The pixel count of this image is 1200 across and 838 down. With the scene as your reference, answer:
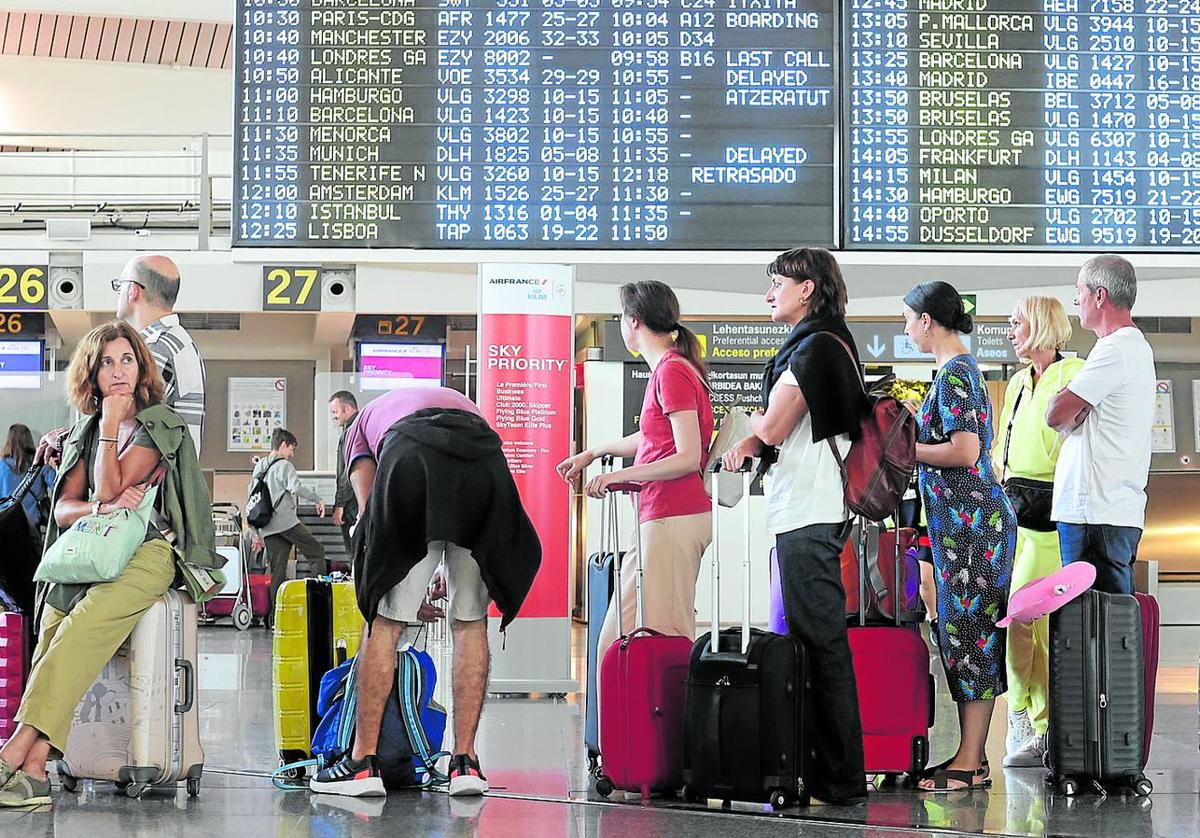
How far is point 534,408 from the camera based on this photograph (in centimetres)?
696

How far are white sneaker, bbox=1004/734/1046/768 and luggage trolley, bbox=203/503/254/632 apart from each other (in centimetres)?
700

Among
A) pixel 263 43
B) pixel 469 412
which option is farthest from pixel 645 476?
pixel 263 43

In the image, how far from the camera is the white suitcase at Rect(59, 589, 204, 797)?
4203 mm

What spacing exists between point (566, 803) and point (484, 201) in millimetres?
3457

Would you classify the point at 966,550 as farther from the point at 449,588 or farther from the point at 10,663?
the point at 10,663

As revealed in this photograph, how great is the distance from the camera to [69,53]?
15250 millimetres

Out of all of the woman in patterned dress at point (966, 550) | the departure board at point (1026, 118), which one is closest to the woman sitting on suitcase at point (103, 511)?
the woman in patterned dress at point (966, 550)

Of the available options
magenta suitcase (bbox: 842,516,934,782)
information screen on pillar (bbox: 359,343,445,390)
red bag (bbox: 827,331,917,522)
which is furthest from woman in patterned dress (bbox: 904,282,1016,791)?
information screen on pillar (bbox: 359,343,445,390)

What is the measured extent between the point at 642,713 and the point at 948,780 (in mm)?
965

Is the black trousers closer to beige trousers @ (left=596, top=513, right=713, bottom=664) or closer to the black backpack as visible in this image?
beige trousers @ (left=596, top=513, right=713, bottom=664)

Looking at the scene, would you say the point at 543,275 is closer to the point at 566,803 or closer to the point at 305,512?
the point at 566,803

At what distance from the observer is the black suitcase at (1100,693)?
4344 millimetres

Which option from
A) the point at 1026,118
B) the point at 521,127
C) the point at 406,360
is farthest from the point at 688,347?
the point at 406,360

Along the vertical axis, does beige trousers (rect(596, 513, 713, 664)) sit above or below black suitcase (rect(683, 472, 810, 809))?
above
